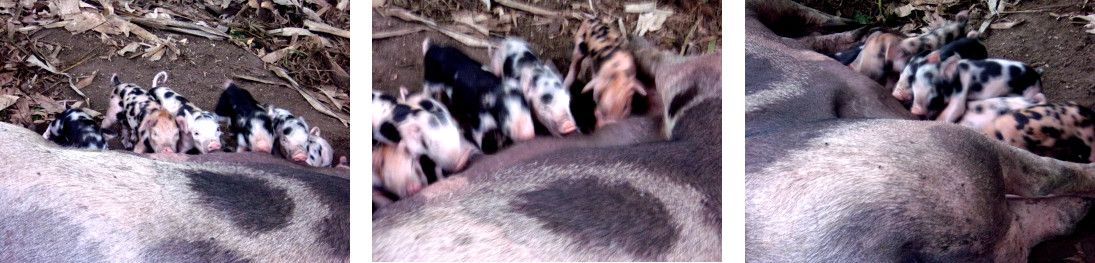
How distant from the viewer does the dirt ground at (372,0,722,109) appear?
103 inches

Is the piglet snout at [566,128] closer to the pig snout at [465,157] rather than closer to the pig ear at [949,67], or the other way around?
the pig snout at [465,157]

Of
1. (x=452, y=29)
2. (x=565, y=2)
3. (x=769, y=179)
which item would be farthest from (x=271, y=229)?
(x=769, y=179)

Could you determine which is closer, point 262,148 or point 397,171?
point 397,171

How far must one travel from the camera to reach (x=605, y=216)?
7.77 ft

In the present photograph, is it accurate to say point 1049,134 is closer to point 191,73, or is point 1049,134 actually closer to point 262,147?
point 262,147

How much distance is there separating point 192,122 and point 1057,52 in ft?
11.5

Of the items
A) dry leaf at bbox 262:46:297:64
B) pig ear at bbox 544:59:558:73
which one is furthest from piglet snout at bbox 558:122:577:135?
dry leaf at bbox 262:46:297:64

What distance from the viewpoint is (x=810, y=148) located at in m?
2.58

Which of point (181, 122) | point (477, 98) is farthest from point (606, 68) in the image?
point (181, 122)

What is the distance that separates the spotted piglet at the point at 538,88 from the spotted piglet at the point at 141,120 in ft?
4.80

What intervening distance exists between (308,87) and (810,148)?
2.19 meters

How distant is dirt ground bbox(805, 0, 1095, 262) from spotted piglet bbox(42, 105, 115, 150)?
3586 millimetres

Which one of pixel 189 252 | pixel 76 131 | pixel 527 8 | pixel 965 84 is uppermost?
pixel 527 8

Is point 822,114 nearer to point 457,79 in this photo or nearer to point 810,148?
point 810,148
